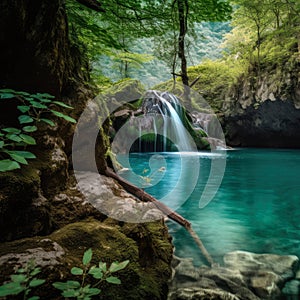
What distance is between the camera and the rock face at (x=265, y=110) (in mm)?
13178

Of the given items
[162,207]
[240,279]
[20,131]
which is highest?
[20,131]

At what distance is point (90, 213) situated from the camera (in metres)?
2.33

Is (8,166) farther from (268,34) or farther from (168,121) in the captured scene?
(268,34)

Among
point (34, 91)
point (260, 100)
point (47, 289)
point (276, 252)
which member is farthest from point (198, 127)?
point (47, 289)

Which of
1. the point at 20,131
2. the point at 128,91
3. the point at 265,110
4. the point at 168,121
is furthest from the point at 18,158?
the point at 265,110

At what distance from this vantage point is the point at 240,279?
2328 mm

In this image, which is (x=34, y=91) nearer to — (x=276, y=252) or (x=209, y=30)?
(x=276, y=252)

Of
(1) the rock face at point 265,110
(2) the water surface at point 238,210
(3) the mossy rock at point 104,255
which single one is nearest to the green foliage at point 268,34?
(1) the rock face at point 265,110

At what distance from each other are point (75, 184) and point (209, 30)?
47842 millimetres

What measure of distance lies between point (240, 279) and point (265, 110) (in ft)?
48.4

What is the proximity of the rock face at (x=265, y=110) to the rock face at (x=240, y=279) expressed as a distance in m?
12.8

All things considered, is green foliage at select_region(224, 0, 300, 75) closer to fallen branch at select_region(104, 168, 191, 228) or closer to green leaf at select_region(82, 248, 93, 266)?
fallen branch at select_region(104, 168, 191, 228)

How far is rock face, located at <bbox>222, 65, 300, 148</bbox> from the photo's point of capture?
43.2ft

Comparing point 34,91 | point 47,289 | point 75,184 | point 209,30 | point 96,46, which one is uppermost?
point 209,30
